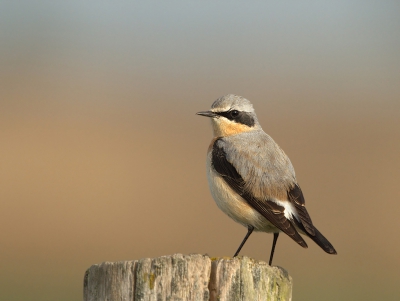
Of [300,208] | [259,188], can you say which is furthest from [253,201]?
Result: [300,208]

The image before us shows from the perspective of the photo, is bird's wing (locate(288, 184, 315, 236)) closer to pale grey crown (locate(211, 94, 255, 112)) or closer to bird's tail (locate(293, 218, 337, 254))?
bird's tail (locate(293, 218, 337, 254))

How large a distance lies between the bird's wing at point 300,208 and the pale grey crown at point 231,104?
1.47 metres

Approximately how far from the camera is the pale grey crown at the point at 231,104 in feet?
25.8

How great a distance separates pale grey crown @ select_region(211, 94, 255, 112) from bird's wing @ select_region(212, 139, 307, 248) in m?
0.79

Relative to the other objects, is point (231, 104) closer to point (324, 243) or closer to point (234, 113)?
point (234, 113)

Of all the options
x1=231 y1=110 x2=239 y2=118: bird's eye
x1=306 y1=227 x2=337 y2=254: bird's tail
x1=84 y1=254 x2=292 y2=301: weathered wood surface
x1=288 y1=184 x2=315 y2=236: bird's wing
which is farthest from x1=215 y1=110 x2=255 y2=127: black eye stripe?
x1=84 y1=254 x2=292 y2=301: weathered wood surface

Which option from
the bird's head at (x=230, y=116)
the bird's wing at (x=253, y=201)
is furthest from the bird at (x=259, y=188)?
the bird's head at (x=230, y=116)

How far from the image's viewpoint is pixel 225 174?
6930mm

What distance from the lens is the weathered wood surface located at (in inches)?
160

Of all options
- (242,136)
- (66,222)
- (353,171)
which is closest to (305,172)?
(353,171)

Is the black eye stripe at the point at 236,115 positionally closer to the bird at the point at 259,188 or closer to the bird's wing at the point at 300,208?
the bird at the point at 259,188

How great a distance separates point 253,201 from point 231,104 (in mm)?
1653

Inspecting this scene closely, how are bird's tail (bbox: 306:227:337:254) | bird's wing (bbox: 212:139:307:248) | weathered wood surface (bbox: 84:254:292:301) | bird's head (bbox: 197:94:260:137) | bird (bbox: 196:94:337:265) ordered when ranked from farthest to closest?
bird's head (bbox: 197:94:260:137)
bird (bbox: 196:94:337:265)
bird's wing (bbox: 212:139:307:248)
bird's tail (bbox: 306:227:337:254)
weathered wood surface (bbox: 84:254:292:301)

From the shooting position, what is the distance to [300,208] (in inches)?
264
